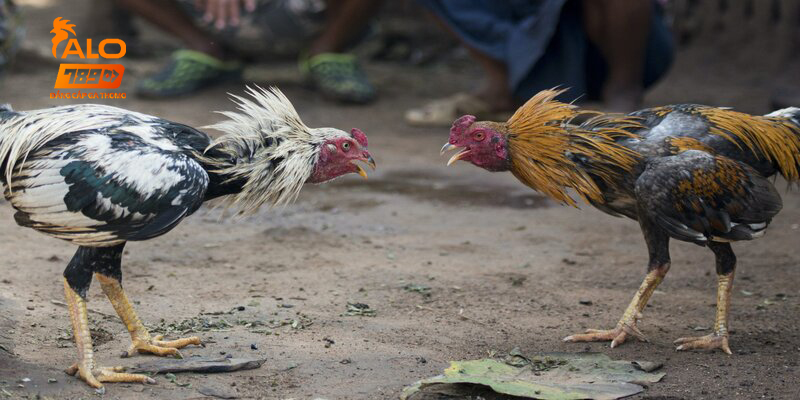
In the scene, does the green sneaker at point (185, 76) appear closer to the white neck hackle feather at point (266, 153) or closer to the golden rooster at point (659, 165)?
the white neck hackle feather at point (266, 153)

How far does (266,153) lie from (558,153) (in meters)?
1.13

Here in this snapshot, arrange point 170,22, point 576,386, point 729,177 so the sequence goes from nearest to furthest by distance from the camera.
A: point 576,386, point 729,177, point 170,22

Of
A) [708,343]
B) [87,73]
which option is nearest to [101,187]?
[708,343]

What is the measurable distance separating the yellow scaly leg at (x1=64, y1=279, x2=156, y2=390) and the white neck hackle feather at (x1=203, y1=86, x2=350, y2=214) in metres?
0.67

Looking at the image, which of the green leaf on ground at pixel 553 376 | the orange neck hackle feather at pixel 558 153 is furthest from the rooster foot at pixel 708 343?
the orange neck hackle feather at pixel 558 153

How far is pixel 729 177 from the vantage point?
150 inches

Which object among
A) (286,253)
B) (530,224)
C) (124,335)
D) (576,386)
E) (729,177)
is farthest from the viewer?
(530,224)

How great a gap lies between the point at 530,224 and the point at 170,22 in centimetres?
432

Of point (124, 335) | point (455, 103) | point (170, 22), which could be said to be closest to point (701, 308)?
point (124, 335)

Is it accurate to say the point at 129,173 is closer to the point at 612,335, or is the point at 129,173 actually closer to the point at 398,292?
the point at 398,292

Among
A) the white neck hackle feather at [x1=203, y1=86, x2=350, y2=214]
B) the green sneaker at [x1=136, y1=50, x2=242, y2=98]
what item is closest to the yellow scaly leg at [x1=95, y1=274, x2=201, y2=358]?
the white neck hackle feather at [x1=203, y1=86, x2=350, y2=214]

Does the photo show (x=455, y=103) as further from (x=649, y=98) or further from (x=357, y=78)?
(x=649, y=98)

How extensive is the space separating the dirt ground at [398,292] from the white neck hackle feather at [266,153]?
0.62 m

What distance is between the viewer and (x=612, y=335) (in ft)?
13.5
